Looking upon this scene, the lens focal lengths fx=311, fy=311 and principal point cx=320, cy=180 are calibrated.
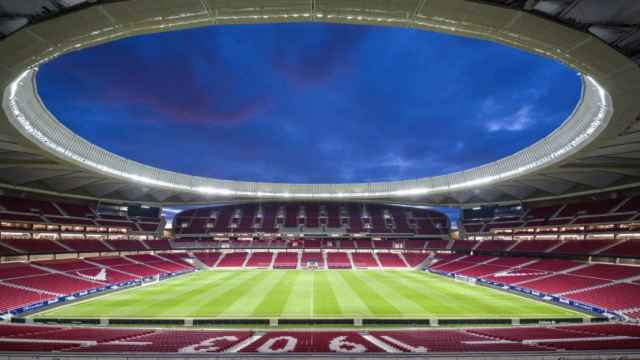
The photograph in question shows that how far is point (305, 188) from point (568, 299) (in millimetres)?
48520

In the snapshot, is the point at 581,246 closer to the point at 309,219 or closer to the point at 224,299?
the point at 224,299

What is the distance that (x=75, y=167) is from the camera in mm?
37375

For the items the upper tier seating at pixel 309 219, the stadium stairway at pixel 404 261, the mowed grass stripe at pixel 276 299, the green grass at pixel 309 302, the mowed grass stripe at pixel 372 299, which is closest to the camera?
the green grass at pixel 309 302

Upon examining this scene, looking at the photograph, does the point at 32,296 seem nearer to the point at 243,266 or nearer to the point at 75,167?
the point at 75,167

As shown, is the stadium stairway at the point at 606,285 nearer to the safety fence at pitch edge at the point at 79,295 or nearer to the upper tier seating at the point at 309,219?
the upper tier seating at the point at 309,219

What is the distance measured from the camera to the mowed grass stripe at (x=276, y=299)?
2760 centimetres

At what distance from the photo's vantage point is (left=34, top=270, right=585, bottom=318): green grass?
26.8 meters

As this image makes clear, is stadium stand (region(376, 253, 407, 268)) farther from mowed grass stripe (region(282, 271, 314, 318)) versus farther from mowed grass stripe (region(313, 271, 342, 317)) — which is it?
mowed grass stripe (region(282, 271, 314, 318))

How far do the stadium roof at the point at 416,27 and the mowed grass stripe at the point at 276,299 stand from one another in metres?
23.0

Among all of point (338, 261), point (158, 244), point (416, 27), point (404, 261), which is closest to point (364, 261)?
point (338, 261)

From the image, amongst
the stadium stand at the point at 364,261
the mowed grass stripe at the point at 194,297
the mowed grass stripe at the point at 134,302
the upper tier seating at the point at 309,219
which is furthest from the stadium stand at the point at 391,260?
the mowed grass stripe at the point at 134,302

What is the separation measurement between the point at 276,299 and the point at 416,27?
28.7m

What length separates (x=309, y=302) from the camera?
102ft

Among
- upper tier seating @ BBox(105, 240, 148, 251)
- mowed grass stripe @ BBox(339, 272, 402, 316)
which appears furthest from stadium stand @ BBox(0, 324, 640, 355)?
upper tier seating @ BBox(105, 240, 148, 251)
